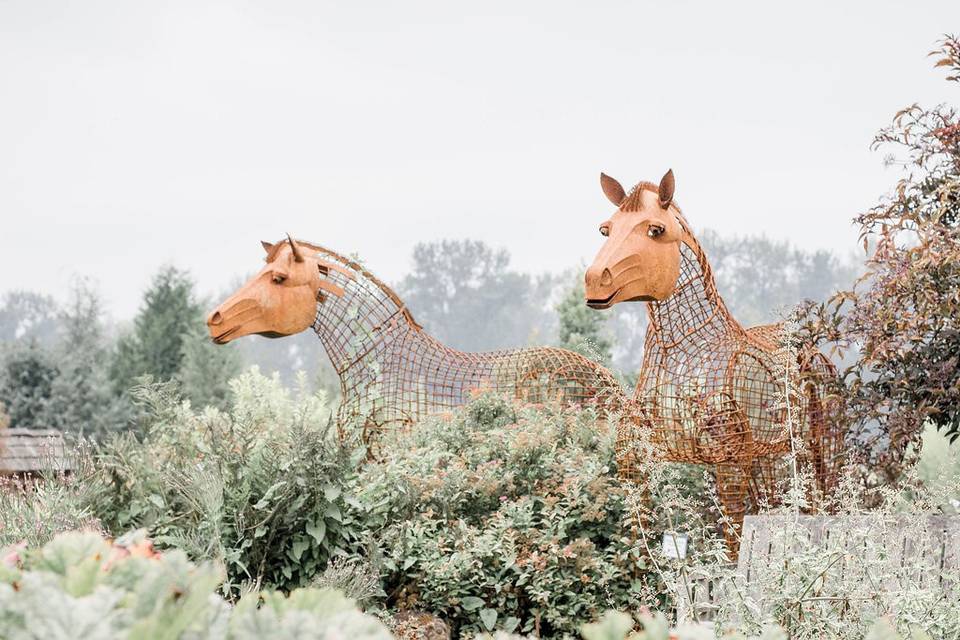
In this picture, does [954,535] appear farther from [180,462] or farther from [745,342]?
[180,462]

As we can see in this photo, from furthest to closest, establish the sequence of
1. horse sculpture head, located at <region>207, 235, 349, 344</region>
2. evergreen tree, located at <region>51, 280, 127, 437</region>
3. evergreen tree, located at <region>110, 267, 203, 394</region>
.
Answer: evergreen tree, located at <region>110, 267, 203, 394</region> → evergreen tree, located at <region>51, 280, 127, 437</region> → horse sculpture head, located at <region>207, 235, 349, 344</region>

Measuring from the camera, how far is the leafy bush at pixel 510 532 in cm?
506

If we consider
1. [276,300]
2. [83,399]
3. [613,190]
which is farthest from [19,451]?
[613,190]

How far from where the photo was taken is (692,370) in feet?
16.9

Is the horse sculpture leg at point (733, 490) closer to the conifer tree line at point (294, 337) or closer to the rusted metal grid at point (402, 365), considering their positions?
the rusted metal grid at point (402, 365)

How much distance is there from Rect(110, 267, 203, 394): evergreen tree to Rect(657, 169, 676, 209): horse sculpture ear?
11134 millimetres

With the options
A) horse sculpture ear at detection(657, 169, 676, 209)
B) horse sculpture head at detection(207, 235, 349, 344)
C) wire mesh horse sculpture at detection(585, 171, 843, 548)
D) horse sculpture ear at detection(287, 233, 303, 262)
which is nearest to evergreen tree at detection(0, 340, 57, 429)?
horse sculpture head at detection(207, 235, 349, 344)

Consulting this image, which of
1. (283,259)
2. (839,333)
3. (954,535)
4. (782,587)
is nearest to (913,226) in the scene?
(839,333)

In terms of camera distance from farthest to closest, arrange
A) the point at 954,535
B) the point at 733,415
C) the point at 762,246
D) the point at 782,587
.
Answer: the point at 762,246 < the point at 733,415 < the point at 954,535 < the point at 782,587

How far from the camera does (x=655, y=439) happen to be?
503 cm

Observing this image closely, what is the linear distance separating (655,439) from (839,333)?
111cm

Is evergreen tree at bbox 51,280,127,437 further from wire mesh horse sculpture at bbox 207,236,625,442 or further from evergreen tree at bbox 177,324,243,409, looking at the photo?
wire mesh horse sculpture at bbox 207,236,625,442

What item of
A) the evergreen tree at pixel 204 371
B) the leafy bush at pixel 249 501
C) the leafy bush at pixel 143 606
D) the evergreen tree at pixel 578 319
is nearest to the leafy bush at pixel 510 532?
the leafy bush at pixel 249 501

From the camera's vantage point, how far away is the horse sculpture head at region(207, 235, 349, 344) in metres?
6.59
